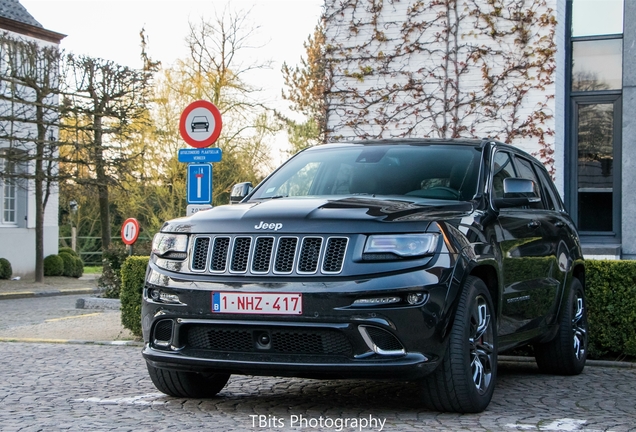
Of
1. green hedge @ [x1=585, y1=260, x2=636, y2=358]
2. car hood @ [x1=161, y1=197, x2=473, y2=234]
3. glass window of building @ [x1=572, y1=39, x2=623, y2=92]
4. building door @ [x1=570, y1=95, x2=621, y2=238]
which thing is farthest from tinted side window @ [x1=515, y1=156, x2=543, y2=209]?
glass window of building @ [x1=572, y1=39, x2=623, y2=92]

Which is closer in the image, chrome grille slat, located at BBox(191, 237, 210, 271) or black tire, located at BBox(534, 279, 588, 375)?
chrome grille slat, located at BBox(191, 237, 210, 271)

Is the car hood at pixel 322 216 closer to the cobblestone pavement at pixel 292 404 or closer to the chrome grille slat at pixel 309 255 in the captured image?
the chrome grille slat at pixel 309 255

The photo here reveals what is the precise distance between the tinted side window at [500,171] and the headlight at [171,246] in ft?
Answer: 7.42

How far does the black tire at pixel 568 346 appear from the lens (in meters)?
8.05

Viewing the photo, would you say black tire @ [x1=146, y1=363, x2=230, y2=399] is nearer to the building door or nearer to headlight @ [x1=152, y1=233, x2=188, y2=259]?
headlight @ [x1=152, y1=233, x2=188, y2=259]

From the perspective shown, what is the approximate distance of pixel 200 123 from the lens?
11703 mm

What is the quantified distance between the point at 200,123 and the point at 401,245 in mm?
6474

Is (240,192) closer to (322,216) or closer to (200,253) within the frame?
(200,253)

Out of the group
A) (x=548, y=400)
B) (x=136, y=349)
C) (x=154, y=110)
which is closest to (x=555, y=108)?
(x=136, y=349)

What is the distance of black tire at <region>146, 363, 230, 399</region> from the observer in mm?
6523

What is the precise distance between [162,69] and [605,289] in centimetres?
3096

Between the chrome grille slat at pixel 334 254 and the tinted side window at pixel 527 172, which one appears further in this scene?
the tinted side window at pixel 527 172

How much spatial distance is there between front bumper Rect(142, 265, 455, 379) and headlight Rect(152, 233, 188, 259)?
27cm

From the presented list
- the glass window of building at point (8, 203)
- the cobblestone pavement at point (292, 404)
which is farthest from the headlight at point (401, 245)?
the glass window of building at point (8, 203)
